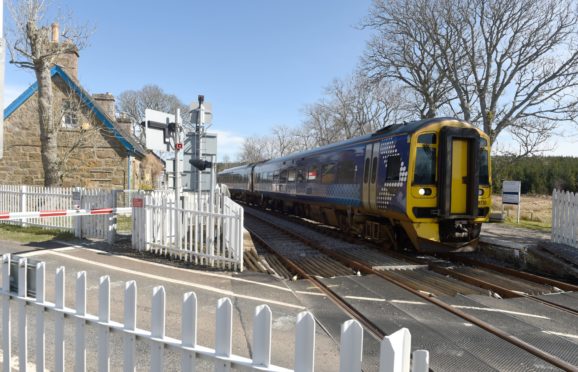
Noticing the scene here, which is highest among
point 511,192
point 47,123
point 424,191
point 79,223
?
point 47,123

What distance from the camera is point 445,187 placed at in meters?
8.24

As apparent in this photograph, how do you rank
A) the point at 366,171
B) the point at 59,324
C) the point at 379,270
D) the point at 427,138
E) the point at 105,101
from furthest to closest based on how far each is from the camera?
the point at 105,101
the point at 366,171
the point at 427,138
the point at 379,270
the point at 59,324

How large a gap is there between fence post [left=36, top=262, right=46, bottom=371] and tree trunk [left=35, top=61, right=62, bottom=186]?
11.7 m

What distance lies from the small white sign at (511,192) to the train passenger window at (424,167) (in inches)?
405

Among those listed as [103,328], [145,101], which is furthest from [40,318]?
[145,101]

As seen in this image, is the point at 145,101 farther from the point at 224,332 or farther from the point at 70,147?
the point at 224,332

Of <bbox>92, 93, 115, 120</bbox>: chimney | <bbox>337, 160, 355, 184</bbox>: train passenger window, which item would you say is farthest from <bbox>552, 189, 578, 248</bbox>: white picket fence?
<bbox>92, 93, 115, 120</bbox>: chimney

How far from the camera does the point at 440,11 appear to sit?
2352 cm

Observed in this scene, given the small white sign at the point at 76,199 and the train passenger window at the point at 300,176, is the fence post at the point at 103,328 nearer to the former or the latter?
the small white sign at the point at 76,199

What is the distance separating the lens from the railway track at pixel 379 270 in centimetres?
443

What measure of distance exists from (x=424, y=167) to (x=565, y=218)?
4042 millimetres

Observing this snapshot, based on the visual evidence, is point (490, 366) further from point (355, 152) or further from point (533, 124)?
point (533, 124)

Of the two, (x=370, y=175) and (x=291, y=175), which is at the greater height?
(x=291, y=175)

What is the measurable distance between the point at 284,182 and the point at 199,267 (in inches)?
451
